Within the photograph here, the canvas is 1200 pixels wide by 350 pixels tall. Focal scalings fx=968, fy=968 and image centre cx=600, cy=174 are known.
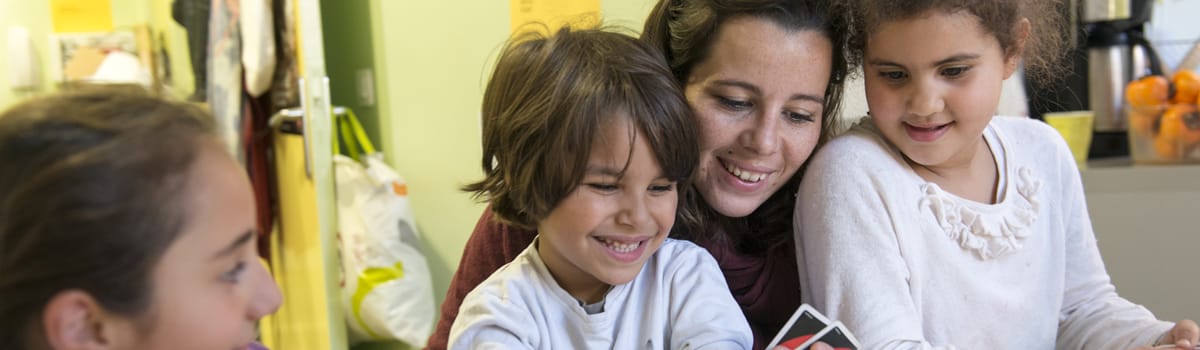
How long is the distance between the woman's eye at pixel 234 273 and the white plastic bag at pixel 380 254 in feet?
5.80

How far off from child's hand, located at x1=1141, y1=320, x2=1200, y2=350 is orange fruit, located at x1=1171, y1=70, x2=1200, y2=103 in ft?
2.99

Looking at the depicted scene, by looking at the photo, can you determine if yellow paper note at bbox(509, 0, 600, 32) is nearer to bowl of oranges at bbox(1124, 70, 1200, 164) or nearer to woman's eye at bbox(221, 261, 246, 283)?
bowl of oranges at bbox(1124, 70, 1200, 164)

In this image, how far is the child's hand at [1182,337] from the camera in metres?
0.96

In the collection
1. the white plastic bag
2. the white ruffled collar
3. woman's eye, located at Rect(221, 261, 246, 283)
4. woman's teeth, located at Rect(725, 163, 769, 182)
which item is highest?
woman's teeth, located at Rect(725, 163, 769, 182)

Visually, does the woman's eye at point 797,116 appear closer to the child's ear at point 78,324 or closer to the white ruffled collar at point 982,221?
the white ruffled collar at point 982,221

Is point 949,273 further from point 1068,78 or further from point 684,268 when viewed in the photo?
point 1068,78

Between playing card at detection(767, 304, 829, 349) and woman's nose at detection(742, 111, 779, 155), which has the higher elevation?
woman's nose at detection(742, 111, 779, 155)

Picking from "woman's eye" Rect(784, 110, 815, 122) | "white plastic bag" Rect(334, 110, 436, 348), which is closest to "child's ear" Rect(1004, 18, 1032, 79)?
"woman's eye" Rect(784, 110, 815, 122)

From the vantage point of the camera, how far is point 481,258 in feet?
4.02

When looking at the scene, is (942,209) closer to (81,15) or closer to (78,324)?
(78,324)

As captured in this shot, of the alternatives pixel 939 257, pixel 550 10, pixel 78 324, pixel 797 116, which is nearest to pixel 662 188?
pixel 797 116

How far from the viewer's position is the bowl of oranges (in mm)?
1752

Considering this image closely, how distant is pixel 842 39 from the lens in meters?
1.12

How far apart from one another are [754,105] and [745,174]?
8 centimetres
